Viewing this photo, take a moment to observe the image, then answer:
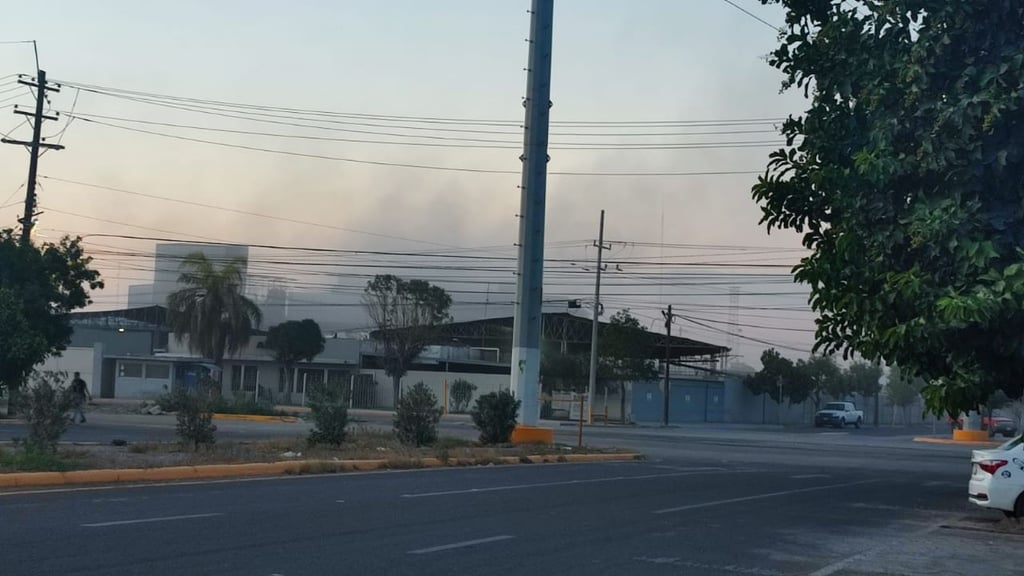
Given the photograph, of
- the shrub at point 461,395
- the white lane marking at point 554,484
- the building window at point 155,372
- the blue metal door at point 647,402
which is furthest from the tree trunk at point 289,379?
the white lane marking at point 554,484

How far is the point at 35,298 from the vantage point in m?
37.0

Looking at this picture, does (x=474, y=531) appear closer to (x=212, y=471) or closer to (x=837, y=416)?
(x=212, y=471)

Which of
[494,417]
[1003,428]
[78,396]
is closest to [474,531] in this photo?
[78,396]

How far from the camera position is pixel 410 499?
637 inches

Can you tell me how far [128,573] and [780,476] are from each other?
18167 millimetres

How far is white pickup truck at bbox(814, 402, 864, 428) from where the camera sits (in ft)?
244

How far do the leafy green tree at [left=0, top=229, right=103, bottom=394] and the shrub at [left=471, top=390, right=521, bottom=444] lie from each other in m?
14.2

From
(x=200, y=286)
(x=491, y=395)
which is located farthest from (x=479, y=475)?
(x=200, y=286)

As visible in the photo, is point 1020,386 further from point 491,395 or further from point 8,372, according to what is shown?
point 8,372

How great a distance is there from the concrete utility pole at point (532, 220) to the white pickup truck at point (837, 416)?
49.5 metres

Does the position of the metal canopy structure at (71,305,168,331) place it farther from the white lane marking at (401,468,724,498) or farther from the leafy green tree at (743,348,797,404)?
the white lane marking at (401,468,724,498)

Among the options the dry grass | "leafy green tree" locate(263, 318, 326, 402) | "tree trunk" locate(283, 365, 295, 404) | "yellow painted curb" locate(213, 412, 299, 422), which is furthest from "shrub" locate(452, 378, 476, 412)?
the dry grass

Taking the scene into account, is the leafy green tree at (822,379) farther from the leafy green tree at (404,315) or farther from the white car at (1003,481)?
the white car at (1003,481)

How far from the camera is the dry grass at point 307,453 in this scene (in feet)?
62.0
